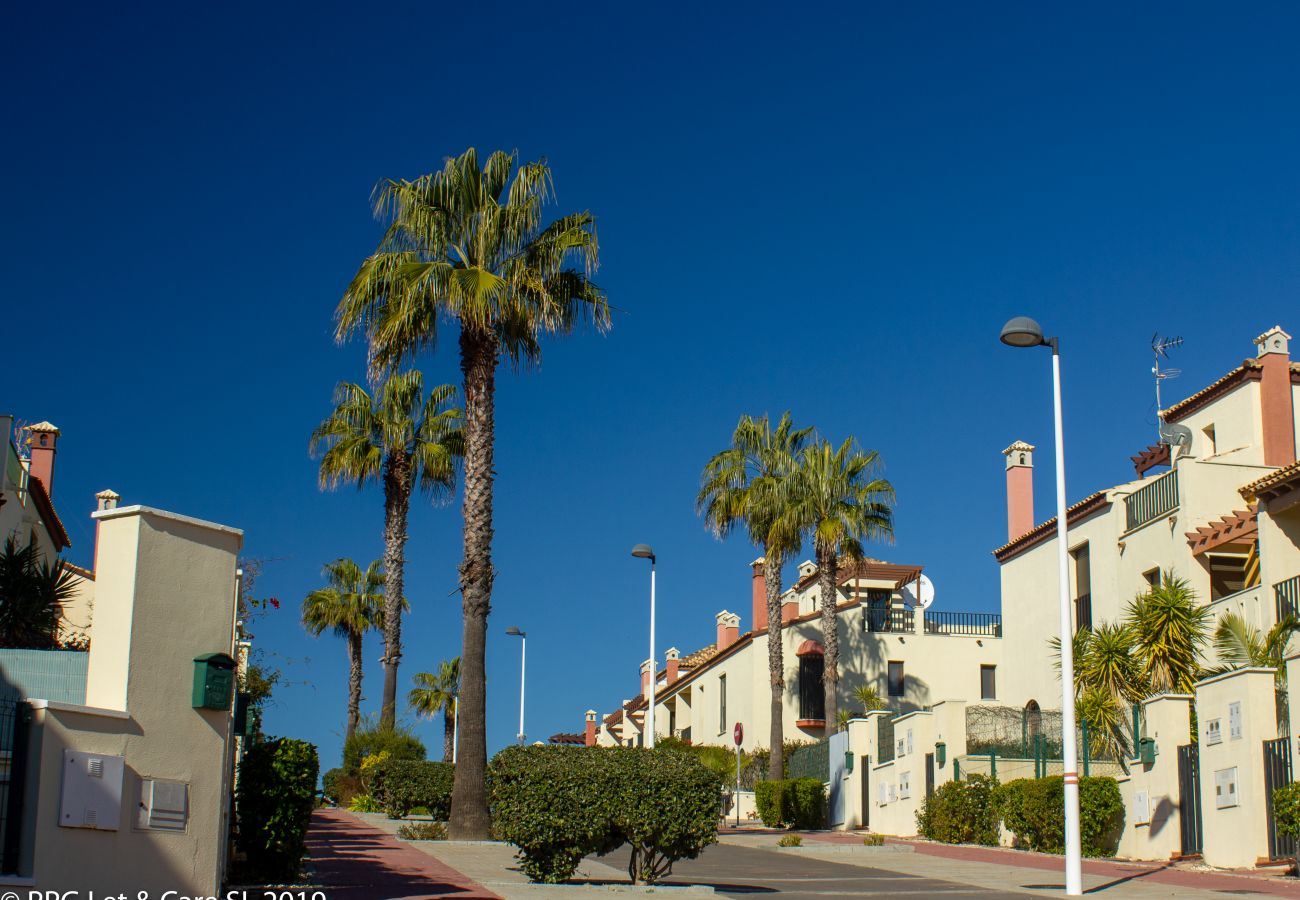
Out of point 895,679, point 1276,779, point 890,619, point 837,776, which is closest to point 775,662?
point 837,776

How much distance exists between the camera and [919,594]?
5431 centimetres

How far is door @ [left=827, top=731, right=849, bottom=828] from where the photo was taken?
121ft

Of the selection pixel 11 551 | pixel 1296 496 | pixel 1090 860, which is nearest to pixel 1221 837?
pixel 1090 860

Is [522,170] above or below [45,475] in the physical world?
above

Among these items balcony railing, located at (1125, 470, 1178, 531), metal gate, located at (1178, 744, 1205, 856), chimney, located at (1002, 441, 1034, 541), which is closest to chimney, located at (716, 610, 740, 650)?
chimney, located at (1002, 441, 1034, 541)

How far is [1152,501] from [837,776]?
Result: 10.6 metres

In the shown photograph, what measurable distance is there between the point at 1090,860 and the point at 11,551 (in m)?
17.2

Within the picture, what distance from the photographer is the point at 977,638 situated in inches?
1994

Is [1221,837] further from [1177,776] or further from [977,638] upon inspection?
[977,638]

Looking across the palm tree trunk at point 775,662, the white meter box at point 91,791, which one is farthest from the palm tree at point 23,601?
the palm tree trunk at point 775,662

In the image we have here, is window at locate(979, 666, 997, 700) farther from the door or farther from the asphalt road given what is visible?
the asphalt road

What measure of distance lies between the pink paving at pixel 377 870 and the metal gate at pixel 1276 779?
1117 centimetres

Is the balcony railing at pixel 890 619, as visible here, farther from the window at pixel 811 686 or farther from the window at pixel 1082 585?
the window at pixel 1082 585

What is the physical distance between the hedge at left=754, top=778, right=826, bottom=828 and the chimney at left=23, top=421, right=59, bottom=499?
75.7 feet
